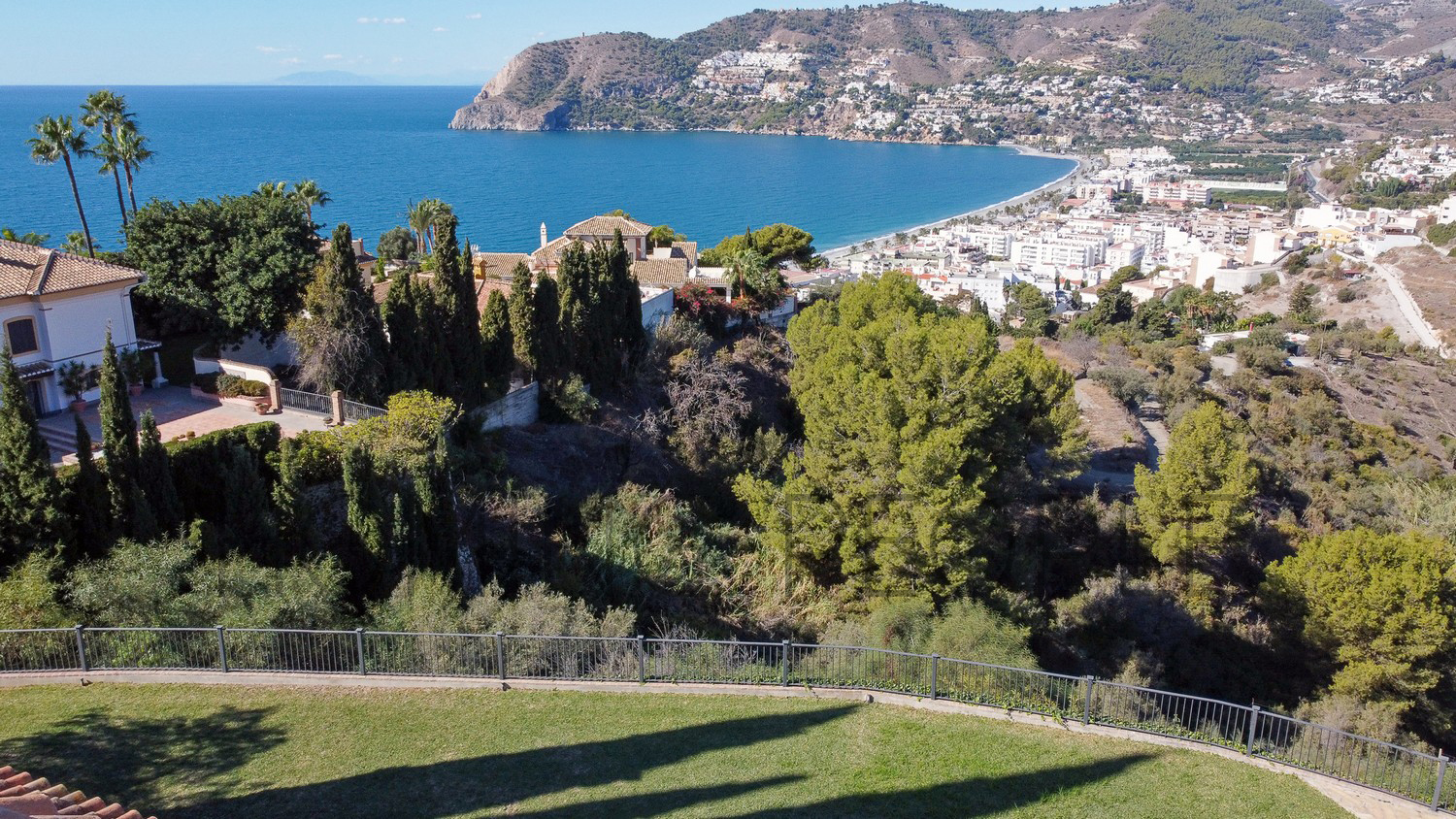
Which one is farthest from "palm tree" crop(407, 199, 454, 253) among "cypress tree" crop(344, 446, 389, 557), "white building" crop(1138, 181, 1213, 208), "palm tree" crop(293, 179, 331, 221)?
"white building" crop(1138, 181, 1213, 208)

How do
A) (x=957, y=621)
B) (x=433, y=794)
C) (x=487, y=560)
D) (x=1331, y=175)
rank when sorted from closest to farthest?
1. (x=433, y=794)
2. (x=957, y=621)
3. (x=487, y=560)
4. (x=1331, y=175)

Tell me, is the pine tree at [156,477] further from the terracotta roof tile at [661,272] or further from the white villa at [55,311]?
the terracotta roof tile at [661,272]

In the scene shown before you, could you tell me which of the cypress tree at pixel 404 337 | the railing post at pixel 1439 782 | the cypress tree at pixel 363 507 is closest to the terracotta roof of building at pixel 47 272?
the cypress tree at pixel 404 337

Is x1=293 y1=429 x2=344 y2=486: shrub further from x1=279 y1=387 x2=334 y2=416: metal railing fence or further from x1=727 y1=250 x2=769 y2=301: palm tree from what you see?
x1=727 y1=250 x2=769 y2=301: palm tree

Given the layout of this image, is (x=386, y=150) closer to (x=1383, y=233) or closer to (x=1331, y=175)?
(x=1383, y=233)

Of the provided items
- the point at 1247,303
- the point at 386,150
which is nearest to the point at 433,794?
the point at 1247,303

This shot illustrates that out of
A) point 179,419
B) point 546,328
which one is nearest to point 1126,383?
point 546,328
